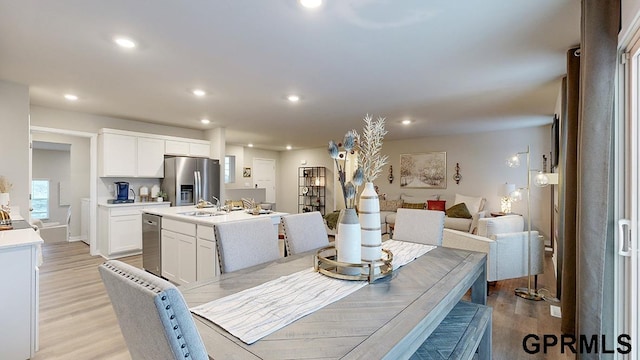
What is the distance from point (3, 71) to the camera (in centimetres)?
301

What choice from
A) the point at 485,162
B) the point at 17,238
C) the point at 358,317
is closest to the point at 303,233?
the point at 358,317

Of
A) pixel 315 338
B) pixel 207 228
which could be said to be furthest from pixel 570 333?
pixel 207 228

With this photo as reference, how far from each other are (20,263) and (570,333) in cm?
413

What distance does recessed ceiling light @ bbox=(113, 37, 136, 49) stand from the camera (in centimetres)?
229

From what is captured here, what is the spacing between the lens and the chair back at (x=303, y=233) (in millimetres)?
2221

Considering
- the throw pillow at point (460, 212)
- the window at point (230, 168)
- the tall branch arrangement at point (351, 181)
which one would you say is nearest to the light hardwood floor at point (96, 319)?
the tall branch arrangement at point (351, 181)

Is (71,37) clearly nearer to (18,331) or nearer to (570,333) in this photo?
(18,331)

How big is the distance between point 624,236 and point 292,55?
8.23 feet

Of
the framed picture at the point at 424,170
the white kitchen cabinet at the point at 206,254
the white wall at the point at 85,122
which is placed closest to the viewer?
the white kitchen cabinet at the point at 206,254

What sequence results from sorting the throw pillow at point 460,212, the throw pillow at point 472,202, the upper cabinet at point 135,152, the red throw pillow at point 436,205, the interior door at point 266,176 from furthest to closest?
the interior door at point 266,176 → the red throw pillow at point 436,205 → the throw pillow at point 472,202 → the throw pillow at point 460,212 → the upper cabinet at point 135,152

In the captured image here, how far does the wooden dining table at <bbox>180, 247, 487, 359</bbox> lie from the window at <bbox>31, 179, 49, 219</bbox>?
8.36 m

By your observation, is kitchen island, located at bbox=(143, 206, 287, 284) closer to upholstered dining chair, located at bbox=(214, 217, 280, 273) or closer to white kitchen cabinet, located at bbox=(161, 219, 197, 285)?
white kitchen cabinet, located at bbox=(161, 219, 197, 285)

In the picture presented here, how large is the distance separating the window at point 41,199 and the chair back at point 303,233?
806 centimetres

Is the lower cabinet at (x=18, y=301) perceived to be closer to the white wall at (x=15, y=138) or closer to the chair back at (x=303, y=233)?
the chair back at (x=303, y=233)
